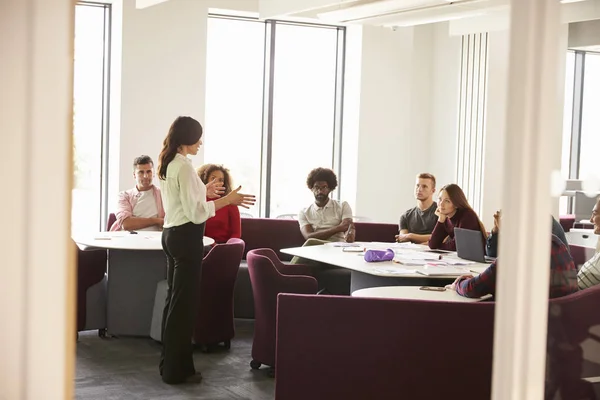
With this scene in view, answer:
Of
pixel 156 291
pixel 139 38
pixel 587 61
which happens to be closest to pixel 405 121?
pixel 139 38

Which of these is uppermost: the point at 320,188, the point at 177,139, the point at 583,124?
the point at 583,124

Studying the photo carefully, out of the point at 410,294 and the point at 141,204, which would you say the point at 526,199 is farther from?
the point at 141,204

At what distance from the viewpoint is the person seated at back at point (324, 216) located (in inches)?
308

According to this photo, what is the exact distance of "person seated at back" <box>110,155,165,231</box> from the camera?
25.3ft

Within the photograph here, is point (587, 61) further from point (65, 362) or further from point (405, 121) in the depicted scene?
point (405, 121)

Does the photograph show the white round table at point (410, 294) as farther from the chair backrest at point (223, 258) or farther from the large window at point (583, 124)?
the chair backrest at point (223, 258)

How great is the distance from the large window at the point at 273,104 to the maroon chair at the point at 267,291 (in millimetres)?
4822

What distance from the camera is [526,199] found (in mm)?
2379

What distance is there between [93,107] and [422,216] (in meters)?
4.24

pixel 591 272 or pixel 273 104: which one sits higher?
pixel 273 104

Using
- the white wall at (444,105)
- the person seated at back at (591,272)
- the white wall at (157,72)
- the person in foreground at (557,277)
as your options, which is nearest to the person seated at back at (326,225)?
the white wall at (157,72)

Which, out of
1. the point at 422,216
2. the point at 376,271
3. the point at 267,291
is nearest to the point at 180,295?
the point at 267,291

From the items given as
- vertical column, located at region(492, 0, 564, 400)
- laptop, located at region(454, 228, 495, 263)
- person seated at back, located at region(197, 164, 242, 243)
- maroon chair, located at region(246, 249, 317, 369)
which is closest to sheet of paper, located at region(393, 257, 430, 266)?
laptop, located at region(454, 228, 495, 263)

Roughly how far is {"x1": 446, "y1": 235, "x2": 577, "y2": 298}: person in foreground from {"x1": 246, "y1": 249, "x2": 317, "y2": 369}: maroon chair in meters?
1.19
